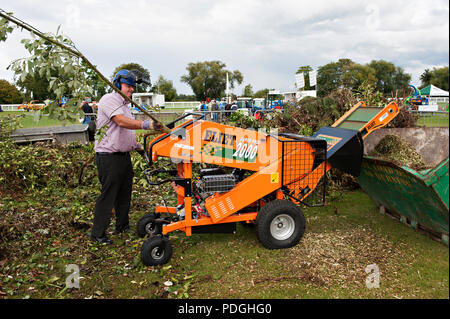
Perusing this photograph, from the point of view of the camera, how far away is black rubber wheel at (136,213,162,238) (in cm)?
473

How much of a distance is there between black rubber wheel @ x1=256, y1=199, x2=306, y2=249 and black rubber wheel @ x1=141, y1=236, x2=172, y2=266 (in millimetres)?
1104

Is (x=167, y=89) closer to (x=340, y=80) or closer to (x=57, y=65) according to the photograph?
(x=340, y=80)

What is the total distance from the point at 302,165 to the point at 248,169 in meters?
0.70

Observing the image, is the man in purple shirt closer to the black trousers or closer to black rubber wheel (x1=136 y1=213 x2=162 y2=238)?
the black trousers

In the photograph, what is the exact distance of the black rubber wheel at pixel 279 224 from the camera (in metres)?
4.05

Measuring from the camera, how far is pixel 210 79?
44.2m

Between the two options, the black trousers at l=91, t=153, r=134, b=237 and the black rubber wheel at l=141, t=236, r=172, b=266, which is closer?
the black rubber wheel at l=141, t=236, r=172, b=266

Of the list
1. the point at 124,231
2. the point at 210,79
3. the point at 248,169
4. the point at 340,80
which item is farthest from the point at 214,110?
the point at 210,79

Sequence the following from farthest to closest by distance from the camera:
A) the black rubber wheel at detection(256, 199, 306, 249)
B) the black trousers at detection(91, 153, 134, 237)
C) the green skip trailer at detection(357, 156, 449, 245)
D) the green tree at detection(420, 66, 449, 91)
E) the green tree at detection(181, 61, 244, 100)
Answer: the green tree at detection(181, 61, 244, 100)
the black trousers at detection(91, 153, 134, 237)
the black rubber wheel at detection(256, 199, 306, 249)
the green skip trailer at detection(357, 156, 449, 245)
the green tree at detection(420, 66, 449, 91)

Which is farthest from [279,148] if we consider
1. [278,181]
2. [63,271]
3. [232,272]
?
[63,271]

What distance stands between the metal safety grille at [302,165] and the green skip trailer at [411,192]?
2.14 feet

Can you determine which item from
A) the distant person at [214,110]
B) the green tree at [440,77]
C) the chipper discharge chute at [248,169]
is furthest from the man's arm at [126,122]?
the distant person at [214,110]

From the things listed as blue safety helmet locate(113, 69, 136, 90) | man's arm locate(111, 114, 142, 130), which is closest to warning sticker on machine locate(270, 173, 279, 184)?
man's arm locate(111, 114, 142, 130)

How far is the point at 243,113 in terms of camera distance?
8.70m
